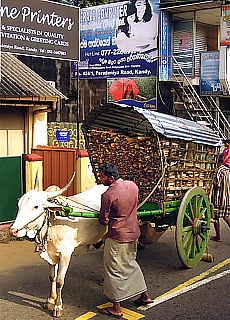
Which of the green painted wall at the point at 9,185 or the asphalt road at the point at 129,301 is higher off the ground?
the green painted wall at the point at 9,185

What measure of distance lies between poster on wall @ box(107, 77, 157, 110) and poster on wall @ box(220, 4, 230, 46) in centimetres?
294

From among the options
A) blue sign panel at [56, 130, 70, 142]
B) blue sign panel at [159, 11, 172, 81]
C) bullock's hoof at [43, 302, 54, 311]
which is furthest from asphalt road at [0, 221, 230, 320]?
blue sign panel at [159, 11, 172, 81]

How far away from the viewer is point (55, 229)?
19.0ft

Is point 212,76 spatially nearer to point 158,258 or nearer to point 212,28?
point 212,28

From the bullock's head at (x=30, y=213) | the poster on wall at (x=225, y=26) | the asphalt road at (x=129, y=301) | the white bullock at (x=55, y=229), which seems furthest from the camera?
the poster on wall at (x=225, y=26)

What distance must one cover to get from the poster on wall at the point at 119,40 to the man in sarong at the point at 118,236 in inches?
485

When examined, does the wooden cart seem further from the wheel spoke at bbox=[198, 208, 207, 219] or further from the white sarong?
the white sarong

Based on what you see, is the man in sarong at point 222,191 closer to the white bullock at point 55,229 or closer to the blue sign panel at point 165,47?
the white bullock at point 55,229

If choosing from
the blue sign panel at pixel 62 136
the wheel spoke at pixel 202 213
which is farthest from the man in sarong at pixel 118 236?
the blue sign panel at pixel 62 136

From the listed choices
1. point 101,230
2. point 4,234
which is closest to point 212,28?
point 4,234

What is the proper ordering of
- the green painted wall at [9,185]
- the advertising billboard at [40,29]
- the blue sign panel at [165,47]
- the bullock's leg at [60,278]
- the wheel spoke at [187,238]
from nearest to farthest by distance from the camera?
1. the bullock's leg at [60,278]
2. the wheel spoke at [187,238]
3. the advertising billboard at [40,29]
4. the green painted wall at [9,185]
5. the blue sign panel at [165,47]

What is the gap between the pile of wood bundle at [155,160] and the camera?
7023mm

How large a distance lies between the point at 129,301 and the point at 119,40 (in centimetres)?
1421

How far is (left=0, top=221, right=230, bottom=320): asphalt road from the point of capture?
5.89 meters
